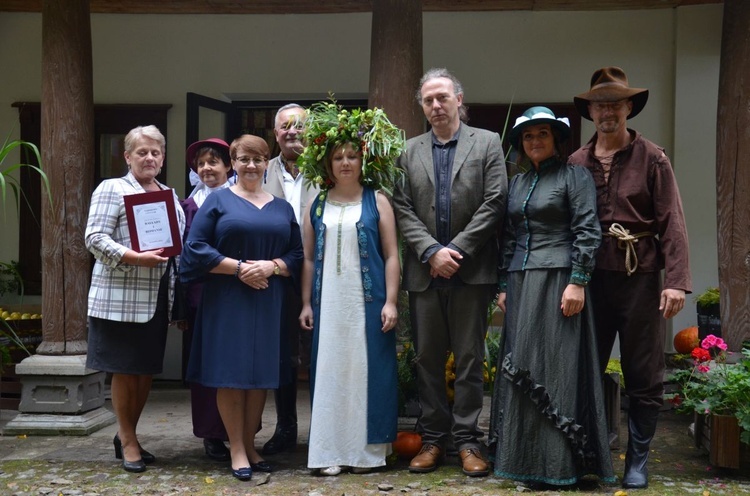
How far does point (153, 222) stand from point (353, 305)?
1141 mm

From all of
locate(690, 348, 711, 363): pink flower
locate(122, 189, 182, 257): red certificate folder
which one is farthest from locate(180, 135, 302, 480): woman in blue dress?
locate(690, 348, 711, 363): pink flower

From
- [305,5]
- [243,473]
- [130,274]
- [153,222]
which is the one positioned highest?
[305,5]

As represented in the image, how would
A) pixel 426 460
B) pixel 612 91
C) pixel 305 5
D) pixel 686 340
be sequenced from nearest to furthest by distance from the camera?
pixel 612 91 < pixel 426 460 < pixel 686 340 < pixel 305 5

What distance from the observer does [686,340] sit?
6.93 meters

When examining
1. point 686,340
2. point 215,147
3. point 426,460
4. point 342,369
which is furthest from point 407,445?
point 686,340

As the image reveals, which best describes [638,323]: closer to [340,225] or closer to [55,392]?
[340,225]

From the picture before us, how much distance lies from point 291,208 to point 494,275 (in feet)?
3.76

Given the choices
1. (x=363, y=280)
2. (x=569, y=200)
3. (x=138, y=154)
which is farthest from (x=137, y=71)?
(x=569, y=200)

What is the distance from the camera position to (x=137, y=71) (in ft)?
25.8

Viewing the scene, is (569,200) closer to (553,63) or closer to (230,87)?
(553,63)

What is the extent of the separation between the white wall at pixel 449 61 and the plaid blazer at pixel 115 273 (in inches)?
133

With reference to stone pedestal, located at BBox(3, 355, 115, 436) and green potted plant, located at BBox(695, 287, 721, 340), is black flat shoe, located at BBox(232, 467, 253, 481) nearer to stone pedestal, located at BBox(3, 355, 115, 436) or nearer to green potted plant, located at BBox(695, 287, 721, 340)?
stone pedestal, located at BBox(3, 355, 115, 436)

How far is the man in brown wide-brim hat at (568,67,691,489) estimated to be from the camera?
4.19 meters

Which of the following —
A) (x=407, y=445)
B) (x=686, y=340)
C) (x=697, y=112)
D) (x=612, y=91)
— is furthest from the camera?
(x=697, y=112)
